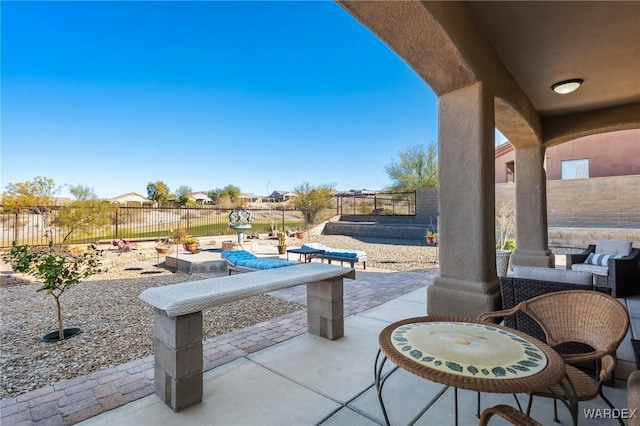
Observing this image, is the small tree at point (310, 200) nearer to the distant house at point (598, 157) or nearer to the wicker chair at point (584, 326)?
the distant house at point (598, 157)

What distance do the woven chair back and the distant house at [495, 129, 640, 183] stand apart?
11468 mm

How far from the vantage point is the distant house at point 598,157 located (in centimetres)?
1153

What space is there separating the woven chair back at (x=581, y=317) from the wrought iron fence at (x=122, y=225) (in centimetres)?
998

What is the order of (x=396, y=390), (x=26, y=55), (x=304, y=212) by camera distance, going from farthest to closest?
(x=304, y=212), (x=26, y=55), (x=396, y=390)

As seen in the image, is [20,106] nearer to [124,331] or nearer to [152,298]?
[124,331]

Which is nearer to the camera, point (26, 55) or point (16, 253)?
point (16, 253)

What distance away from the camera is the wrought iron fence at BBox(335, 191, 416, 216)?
580 inches

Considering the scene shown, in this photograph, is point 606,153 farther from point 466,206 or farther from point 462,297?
point 462,297

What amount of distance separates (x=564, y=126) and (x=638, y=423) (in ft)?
19.5

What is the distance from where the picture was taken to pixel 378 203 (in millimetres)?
15531

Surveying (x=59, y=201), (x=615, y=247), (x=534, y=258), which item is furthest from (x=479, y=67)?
(x=59, y=201)

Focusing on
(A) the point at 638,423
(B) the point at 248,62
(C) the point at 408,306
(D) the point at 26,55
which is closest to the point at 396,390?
(A) the point at 638,423

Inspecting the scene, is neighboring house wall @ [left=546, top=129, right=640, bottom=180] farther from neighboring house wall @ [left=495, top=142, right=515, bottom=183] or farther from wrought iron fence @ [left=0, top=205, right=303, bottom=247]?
wrought iron fence @ [left=0, top=205, right=303, bottom=247]

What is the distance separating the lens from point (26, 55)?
8961 millimetres
